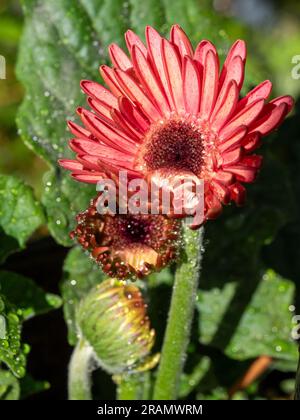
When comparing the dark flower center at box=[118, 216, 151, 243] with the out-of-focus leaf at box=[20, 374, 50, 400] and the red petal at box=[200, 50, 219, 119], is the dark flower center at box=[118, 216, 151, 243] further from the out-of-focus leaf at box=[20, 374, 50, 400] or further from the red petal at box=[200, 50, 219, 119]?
the out-of-focus leaf at box=[20, 374, 50, 400]

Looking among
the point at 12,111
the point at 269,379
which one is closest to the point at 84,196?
the point at 269,379

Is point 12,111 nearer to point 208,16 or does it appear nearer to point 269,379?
point 208,16

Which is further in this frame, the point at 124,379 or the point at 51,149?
the point at 51,149

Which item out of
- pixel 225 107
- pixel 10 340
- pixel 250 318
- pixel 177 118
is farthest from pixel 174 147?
pixel 250 318

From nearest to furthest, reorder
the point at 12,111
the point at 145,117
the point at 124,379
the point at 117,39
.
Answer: the point at 145,117 < the point at 124,379 < the point at 117,39 < the point at 12,111

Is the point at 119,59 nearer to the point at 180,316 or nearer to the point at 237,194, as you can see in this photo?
the point at 237,194

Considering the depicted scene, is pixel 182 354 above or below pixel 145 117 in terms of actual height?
below

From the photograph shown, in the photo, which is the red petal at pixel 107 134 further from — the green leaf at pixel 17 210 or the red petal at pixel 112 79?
the green leaf at pixel 17 210

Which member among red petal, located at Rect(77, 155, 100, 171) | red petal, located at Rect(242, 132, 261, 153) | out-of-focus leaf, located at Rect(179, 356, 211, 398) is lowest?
out-of-focus leaf, located at Rect(179, 356, 211, 398)

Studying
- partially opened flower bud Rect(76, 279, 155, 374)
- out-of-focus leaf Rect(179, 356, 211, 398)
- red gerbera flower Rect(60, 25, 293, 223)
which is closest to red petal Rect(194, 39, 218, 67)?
red gerbera flower Rect(60, 25, 293, 223)
